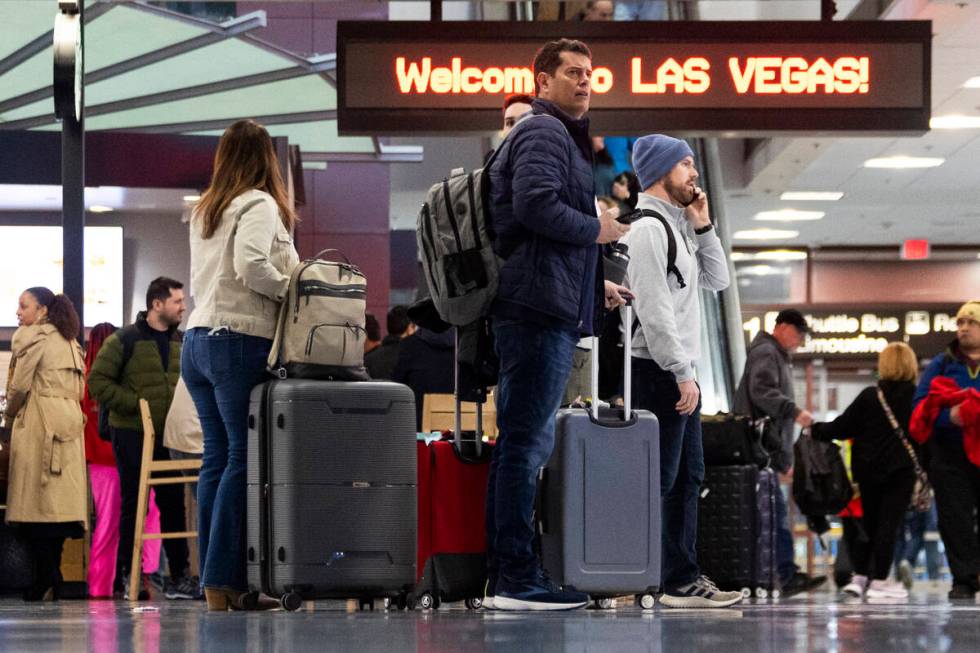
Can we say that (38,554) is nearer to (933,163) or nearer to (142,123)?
(142,123)

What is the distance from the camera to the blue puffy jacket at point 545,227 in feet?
15.1

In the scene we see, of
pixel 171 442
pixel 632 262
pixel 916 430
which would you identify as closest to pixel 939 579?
pixel 916 430

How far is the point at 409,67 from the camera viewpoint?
7.71 m

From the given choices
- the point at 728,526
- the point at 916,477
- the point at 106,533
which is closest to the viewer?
the point at 728,526

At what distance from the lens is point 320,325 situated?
199 inches

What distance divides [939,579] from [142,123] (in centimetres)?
832

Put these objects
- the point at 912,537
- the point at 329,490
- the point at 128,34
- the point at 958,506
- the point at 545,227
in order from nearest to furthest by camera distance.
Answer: the point at 545,227, the point at 329,490, the point at 958,506, the point at 128,34, the point at 912,537

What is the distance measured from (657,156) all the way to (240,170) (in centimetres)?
144

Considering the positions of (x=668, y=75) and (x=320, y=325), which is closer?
(x=320, y=325)

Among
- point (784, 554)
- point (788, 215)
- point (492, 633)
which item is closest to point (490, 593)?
point (492, 633)

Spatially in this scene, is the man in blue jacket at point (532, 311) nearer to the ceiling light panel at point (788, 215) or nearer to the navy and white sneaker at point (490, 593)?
the navy and white sneaker at point (490, 593)

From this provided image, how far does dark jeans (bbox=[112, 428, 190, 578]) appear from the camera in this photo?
8.80m

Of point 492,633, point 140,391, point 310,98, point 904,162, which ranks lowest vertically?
point 492,633

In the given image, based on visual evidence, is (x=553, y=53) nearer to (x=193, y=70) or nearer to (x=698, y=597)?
(x=698, y=597)
